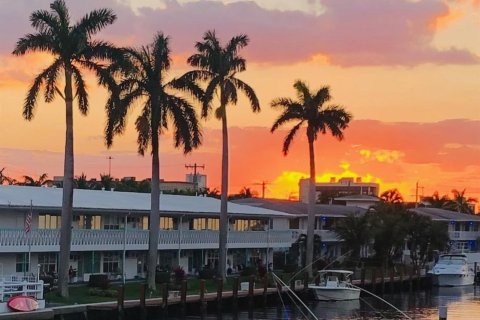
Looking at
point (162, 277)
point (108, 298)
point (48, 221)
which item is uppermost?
point (48, 221)

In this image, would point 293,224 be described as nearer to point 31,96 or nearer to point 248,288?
point 248,288

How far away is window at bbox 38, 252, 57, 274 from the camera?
61.5 metres

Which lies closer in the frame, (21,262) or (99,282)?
(99,282)

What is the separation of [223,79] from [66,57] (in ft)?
65.4

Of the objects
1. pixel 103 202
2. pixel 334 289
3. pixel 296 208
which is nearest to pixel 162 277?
pixel 103 202

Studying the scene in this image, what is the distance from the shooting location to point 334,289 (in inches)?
2699

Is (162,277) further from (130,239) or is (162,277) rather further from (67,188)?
(67,188)

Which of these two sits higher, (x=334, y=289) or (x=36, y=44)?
(x=36, y=44)

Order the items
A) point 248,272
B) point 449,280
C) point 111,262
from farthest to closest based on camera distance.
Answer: point 449,280, point 248,272, point 111,262

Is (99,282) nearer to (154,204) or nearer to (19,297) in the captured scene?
(154,204)

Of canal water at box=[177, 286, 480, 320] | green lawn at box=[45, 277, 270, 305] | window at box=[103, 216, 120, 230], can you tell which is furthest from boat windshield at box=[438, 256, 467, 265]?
window at box=[103, 216, 120, 230]

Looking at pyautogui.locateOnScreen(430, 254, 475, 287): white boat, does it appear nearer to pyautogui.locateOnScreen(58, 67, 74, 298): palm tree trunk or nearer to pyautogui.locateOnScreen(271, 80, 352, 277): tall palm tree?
pyautogui.locateOnScreen(271, 80, 352, 277): tall palm tree

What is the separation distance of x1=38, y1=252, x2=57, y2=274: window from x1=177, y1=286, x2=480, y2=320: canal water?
1380cm

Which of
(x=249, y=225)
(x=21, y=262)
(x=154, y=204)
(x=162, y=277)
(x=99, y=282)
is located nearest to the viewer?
(x=99, y=282)
